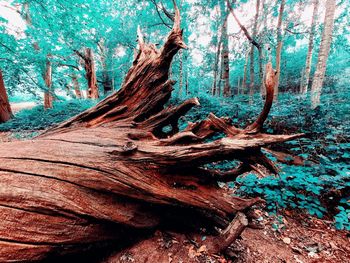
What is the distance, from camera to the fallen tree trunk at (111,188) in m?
1.58

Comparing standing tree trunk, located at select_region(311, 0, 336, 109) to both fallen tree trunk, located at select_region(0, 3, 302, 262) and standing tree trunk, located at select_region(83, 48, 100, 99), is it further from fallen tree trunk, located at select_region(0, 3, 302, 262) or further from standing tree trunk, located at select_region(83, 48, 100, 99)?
standing tree trunk, located at select_region(83, 48, 100, 99)

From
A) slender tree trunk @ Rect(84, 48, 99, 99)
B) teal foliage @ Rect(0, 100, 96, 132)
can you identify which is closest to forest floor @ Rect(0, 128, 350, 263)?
teal foliage @ Rect(0, 100, 96, 132)

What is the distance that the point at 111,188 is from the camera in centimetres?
186

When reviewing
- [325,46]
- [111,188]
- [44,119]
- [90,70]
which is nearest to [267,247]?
[111,188]

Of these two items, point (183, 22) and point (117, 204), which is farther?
point (183, 22)

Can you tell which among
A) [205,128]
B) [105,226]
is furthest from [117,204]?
[205,128]

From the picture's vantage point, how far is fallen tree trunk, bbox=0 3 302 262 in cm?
158

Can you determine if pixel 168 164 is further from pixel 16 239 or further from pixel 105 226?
pixel 16 239

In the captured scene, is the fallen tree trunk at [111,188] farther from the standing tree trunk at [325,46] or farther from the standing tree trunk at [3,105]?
the standing tree trunk at [3,105]

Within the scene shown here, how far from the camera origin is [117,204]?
1920 millimetres

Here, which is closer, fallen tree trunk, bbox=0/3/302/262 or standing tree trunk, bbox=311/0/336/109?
fallen tree trunk, bbox=0/3/302/262

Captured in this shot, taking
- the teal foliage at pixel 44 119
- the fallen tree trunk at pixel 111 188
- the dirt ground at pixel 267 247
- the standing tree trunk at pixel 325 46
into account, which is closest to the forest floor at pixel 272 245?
the dirt ground at pixel 267 247

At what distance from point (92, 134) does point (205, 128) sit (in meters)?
1.67

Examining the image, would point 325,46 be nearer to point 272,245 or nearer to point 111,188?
point 272,245
